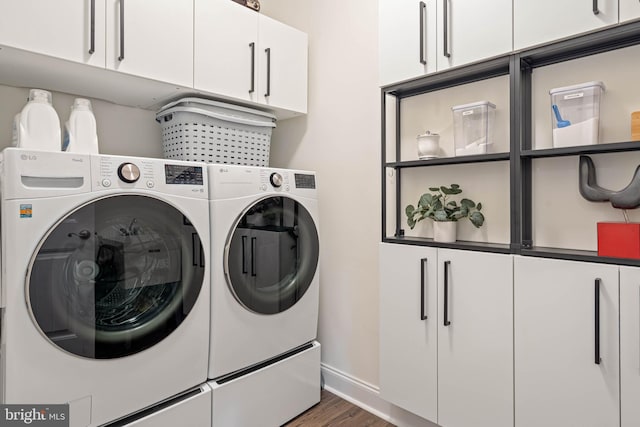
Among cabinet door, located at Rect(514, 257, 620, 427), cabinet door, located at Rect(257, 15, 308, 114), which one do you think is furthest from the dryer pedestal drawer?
cabinet door, located at Rect(257, 15, 308, 114)

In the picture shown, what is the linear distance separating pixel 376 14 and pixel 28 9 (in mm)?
1527

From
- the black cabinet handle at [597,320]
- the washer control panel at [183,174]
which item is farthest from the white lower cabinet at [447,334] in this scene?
the washer control panel at [183,174]

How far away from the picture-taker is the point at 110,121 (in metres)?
2.00

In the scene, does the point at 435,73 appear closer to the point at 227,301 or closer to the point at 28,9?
the point at 227,301

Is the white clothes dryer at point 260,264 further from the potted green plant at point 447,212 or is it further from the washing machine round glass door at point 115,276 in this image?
the potted green plant at point 447,212

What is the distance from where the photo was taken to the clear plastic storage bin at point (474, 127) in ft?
5.04

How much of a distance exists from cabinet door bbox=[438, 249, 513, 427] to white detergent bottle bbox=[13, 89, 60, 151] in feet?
5.22

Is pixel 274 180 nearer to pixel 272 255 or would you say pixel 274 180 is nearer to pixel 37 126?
pixel 272 255

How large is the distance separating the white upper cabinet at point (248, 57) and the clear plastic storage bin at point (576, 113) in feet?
4.44

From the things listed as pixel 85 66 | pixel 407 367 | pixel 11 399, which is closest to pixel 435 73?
pixel 407 367

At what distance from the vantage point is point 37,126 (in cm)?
135

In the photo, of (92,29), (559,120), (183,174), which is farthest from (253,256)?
(559,120)

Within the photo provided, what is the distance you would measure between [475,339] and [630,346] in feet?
1.58

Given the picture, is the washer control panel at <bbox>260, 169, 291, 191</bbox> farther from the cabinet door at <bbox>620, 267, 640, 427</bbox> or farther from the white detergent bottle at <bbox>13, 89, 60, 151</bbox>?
the cabinet door at <bbox>620, 267, 640, 427</bbox>
